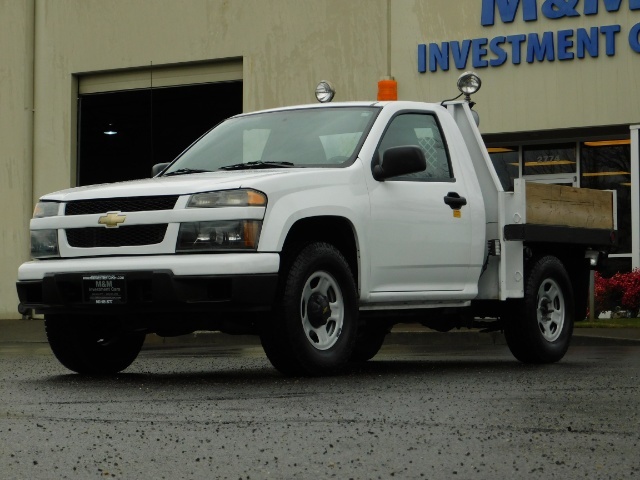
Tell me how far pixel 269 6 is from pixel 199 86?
1.92m

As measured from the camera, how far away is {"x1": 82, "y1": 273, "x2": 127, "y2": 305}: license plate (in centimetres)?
884

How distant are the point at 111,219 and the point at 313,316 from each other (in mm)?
1468

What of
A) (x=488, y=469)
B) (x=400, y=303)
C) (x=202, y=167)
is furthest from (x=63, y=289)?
(x=488, y=469)

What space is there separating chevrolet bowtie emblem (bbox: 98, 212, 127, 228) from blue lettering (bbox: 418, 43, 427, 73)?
13.0 meters

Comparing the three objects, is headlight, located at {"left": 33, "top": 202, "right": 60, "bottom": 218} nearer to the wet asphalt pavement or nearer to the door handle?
the wet asphalt pavement

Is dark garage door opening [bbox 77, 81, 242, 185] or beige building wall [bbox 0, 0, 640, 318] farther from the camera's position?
dark garage door opening [bbox 77, 81, 242, 185]

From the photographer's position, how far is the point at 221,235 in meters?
8.75

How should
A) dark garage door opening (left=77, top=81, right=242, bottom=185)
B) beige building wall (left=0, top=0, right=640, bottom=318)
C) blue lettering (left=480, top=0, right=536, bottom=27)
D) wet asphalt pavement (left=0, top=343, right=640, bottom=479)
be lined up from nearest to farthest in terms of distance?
wet asphalt pavement (left=0, top=343, right=640, bottom=479), beige building wall (left=0, top=0, right=640, bottom=318), blue lettering (left=480, top=0, right=536, bottom=27), dark garage door opening (left=77, top=81, right=242, bottom=185)

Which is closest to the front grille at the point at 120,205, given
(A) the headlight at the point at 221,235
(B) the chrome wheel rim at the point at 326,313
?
(A) the headlight at the point at 221,235

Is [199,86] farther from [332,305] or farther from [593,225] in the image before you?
[332,305]

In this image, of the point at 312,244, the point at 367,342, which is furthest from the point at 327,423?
the point at 367,342

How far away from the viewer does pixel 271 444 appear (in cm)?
580

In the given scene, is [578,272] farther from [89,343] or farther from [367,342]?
[89,343]

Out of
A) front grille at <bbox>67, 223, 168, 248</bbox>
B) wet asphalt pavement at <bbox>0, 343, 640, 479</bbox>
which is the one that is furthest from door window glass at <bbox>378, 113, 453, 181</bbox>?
front grille at <bbox>67, 223, 168, 248</bbox>
